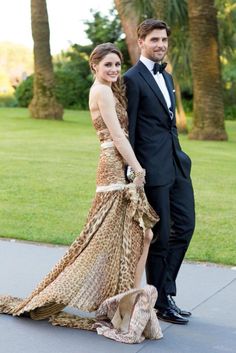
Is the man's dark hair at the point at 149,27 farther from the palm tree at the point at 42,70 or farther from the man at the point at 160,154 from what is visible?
the palm tree at the point at 42,70

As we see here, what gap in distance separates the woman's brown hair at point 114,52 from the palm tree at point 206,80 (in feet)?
52.3

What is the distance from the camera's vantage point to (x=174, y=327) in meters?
5.53

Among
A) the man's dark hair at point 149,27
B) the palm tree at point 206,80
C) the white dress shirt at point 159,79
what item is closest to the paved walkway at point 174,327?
the white dress shirt at point 159,79

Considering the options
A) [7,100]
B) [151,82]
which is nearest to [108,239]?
[151,82]

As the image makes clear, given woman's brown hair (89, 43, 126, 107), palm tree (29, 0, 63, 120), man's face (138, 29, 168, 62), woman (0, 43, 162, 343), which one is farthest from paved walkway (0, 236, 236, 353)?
palm tree (29, 0, 63, 120)

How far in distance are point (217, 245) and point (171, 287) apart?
8.89ft

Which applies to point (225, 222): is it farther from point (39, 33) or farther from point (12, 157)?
point (39, 33)

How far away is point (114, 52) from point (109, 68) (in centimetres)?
11

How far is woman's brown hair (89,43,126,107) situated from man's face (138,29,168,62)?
184 millimetres

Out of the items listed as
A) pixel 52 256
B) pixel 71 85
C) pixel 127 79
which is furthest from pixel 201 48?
pixel 71 85

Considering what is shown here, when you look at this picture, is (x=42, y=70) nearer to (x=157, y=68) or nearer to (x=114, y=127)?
(x=157, y=68)

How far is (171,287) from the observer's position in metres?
5.71

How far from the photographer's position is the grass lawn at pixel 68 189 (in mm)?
8828

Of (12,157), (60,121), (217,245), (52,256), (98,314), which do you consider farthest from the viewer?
(60,121)
